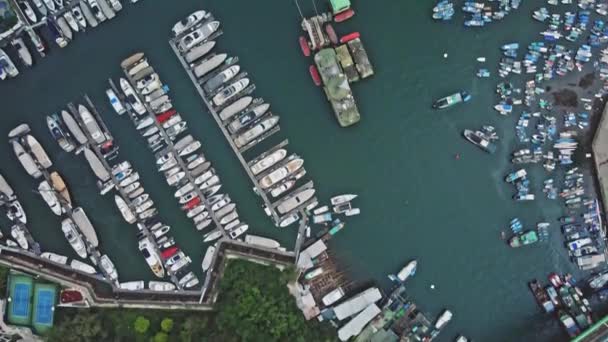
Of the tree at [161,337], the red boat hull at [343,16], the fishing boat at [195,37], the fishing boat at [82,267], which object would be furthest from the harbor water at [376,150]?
the tree at [161,337]

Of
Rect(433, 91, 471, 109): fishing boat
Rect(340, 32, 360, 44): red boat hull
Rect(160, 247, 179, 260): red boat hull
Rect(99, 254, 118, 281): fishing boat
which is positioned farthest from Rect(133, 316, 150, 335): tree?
Rect(433, 91, 471, 109): fishing boat

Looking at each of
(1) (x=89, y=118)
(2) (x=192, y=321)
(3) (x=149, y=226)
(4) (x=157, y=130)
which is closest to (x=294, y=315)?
(2) (x=192, y=321)

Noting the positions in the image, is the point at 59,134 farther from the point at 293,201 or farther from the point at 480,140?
the point at 480,140

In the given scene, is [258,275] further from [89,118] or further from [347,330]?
[89,118]

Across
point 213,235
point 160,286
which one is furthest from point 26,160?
point 213,235

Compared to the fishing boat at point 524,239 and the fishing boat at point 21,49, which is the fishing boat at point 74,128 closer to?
the fishing boat at point 21,49

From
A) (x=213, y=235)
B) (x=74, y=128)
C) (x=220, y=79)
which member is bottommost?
(x=213, y=235)

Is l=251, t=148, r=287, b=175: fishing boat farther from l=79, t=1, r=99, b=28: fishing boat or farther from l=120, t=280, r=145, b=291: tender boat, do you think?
l=79, t=1, r=99, b=28: fishing boat
